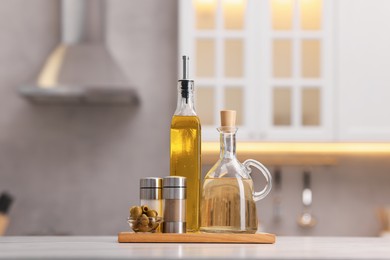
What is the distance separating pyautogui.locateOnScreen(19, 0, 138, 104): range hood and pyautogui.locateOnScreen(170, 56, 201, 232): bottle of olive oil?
204 centimetres

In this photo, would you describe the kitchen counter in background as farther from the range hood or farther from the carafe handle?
the carafe handle

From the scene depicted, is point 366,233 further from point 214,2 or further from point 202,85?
point 214,2

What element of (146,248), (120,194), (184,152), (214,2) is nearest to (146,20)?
(214,2)

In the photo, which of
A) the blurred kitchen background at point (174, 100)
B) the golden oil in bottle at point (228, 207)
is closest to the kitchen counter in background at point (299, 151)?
the blurred kitchen background at point (174, 100)

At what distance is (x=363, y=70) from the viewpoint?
12.4 feet

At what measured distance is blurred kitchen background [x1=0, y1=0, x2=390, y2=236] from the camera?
3.77 meters

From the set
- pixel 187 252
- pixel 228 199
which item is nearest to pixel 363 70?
pixel 228 199

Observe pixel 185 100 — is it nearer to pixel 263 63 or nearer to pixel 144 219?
pixel 144 219

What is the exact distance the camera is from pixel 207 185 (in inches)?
66.9

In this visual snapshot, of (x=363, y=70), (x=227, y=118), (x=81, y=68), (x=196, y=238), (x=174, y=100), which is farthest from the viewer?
(x=174, y=100)

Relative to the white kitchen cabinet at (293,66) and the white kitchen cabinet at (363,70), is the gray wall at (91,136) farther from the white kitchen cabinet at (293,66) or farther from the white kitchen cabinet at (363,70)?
the white kitchen cabinet at (363,70)

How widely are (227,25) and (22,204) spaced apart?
4.65ft

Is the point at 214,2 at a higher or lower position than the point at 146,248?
higher

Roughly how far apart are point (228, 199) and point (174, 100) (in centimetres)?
248
